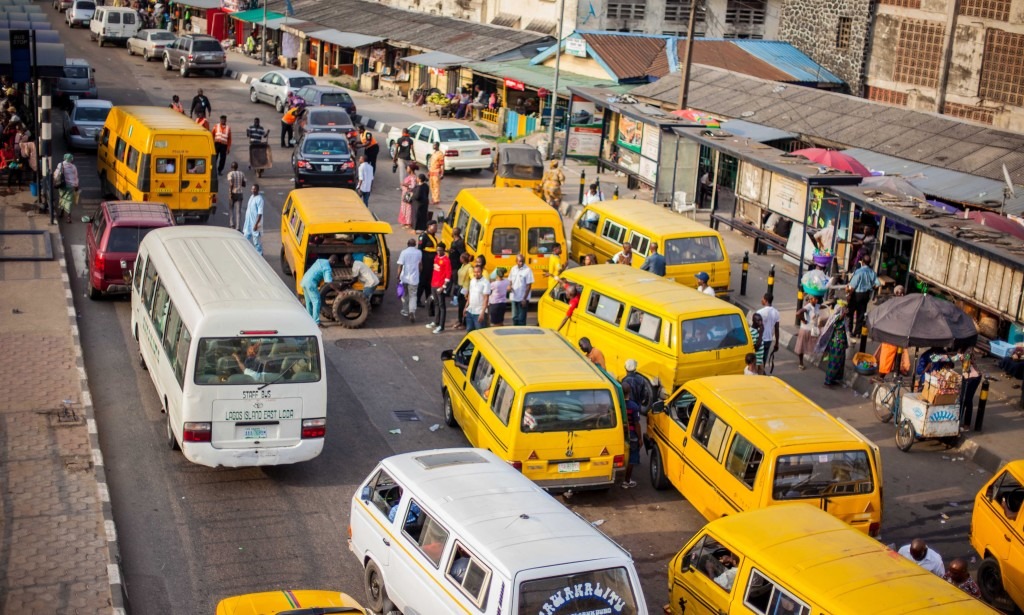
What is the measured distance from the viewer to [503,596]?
32.0 ft

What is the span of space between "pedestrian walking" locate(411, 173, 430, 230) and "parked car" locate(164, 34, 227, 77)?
28.2 meters

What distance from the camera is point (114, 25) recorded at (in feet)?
191

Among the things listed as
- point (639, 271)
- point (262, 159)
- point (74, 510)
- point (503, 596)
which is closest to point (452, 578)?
point (503, 596)

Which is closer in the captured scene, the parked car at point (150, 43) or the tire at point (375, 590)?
the tire at point (375, 590)

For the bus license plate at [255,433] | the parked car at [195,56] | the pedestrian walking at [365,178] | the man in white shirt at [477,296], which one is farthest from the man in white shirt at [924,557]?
the parked car at [195,56]

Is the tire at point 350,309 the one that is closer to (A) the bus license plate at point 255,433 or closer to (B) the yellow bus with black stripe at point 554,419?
(B) the yellow bus with black stripe at point 554,419

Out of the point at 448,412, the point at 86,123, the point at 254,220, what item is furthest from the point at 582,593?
the point at 86,123

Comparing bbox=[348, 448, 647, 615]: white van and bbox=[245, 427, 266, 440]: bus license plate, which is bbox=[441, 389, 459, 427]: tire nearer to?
bbox=[245, 427, 266, 440]: bus license plate

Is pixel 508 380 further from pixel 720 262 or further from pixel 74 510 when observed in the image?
pixel 720 262

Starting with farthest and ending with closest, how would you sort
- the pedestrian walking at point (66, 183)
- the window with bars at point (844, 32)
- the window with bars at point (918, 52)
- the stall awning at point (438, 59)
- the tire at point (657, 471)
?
the stall awning at point (438, 59), the window with bars at point (844, 32), the window with bars at point (918, 52), the pedestrian walking at point (66, 183), the tire at point (657, 471)

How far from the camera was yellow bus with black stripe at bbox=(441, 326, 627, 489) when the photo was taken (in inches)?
557

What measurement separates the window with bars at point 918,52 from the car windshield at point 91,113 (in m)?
25.3

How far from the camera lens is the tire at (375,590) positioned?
11.7 m

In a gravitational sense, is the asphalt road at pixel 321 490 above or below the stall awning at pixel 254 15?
below
